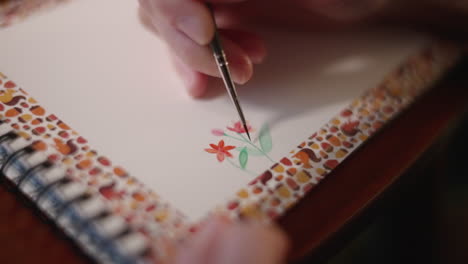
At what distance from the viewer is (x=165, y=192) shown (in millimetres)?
323

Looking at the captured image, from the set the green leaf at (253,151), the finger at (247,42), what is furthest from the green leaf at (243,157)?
the finger at (247,42)

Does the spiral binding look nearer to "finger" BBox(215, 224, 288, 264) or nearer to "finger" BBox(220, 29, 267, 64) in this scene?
"finger" BBox(215, 224, 288, 264)

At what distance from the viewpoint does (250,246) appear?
0.85 feet

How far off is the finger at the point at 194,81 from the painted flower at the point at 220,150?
0.06m

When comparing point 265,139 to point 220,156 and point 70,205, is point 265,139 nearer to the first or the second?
point 220,156

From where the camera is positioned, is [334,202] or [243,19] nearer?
[334,202]

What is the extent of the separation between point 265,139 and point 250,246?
0.41ft

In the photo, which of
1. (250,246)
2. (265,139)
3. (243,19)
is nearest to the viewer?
(250,246)

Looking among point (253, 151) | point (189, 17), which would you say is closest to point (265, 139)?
point (253, 151)

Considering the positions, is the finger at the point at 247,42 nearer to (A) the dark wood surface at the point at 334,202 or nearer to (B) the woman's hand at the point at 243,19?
(B) the woman's hand at the point at 243,19

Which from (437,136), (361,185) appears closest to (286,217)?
(361,185)

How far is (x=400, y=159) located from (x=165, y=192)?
0.20 metres

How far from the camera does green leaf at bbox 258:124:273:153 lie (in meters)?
0.36

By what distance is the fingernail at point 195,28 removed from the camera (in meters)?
0.34
